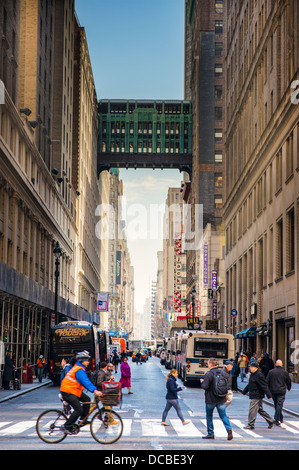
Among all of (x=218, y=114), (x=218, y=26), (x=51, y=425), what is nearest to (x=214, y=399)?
(x=51, y=425)

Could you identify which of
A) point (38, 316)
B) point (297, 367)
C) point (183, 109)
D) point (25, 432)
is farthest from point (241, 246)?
point (183, 109)

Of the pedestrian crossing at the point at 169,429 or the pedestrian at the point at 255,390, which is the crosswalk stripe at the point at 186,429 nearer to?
the pedestrian crossing at the point at 169,429

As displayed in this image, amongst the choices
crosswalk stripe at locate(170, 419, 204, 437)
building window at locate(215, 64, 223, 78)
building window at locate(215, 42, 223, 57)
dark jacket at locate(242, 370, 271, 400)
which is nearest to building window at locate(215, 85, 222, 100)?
building window at locate(215, 64, 223, 78)

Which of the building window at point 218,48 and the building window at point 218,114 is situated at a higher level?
the building window at point 218,48

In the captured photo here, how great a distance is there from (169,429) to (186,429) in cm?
49

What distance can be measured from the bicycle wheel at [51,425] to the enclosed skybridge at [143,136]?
121 m

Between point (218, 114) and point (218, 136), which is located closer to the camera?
point (218, 136)

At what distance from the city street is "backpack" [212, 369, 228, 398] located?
1093mm

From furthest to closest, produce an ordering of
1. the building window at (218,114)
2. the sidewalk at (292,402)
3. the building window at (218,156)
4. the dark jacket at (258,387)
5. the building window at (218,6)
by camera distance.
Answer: the building window at (218,6)
the building window at (218,114)
the building window at (218,156)
the sidewalk at (292,402)
the dark jacket at (258,387)

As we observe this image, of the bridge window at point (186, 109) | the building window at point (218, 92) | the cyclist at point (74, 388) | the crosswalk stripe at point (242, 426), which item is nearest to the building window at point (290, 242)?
the crosswalk stripe at point (242, 426)

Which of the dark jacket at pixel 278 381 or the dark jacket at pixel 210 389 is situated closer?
the dark jacket at pixel 210 389

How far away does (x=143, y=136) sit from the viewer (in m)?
140

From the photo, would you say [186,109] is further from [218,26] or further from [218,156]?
[218,156]

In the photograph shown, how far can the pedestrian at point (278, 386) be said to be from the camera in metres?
21.5
